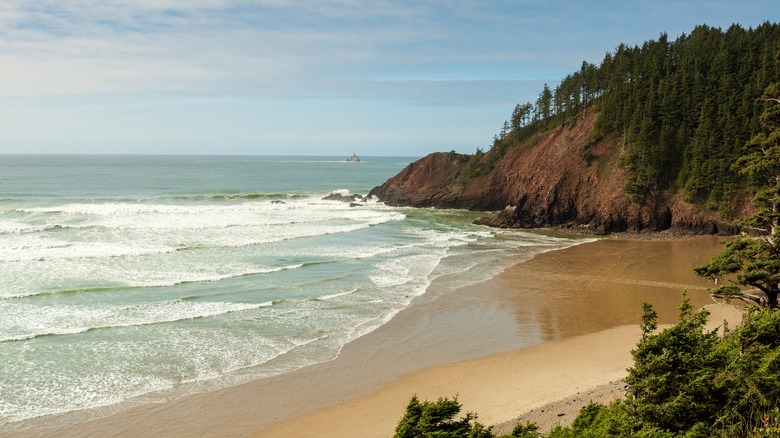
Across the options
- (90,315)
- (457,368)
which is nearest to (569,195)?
(457,368)

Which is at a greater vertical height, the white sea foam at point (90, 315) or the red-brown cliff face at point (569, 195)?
the red-brown cliff face at point (569, 195)

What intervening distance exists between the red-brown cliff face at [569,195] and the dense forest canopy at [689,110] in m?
1.22

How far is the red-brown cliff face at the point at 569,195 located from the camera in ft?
161

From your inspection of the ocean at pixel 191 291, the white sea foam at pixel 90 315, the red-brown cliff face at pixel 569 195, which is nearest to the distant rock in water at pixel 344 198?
the red-brown cliff face at pixel 569 195

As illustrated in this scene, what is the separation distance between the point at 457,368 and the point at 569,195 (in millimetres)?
40775

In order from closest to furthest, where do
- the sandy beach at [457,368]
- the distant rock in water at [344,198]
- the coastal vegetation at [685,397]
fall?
the coastal vegetation at [685,397] < the sandy beach at [457,368] < the distant rock in water at [344,198]

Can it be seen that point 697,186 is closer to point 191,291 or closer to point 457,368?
point 457,368

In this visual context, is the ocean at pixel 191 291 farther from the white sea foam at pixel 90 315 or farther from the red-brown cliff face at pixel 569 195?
the red-brown cliff face at pixel 569 195

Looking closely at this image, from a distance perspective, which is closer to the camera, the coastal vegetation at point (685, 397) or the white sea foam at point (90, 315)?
the coastal vegetation at point (685, 397)

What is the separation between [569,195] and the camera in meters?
54.8

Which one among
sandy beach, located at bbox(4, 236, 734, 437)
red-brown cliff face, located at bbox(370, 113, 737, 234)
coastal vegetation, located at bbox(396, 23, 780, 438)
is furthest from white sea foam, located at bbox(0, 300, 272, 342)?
red-brown cliff face, located at bbox(370, 113, 737, 234)

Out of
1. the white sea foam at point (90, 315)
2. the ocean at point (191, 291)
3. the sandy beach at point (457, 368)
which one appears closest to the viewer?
the sandy beach at point (457, 368)

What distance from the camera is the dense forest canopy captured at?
46.6 metres

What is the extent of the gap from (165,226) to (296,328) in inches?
1282
